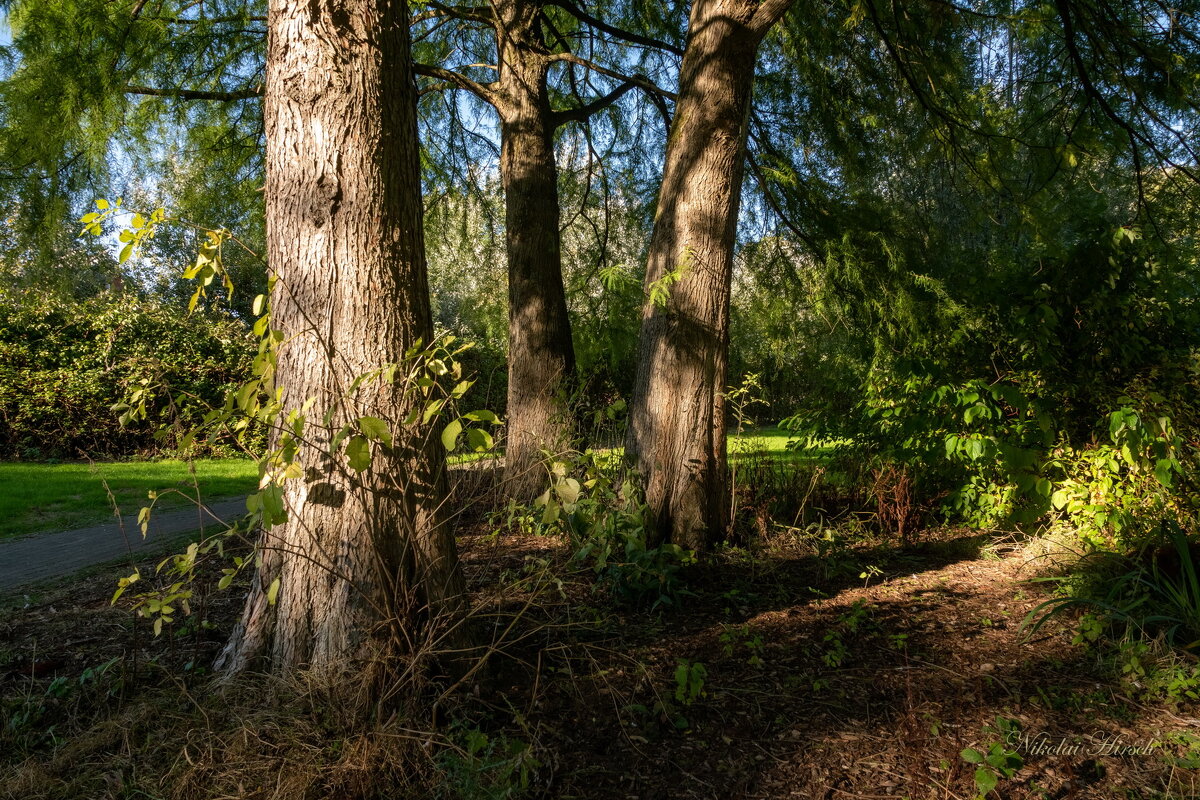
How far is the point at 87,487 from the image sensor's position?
794 cm

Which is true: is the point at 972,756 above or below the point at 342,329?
below

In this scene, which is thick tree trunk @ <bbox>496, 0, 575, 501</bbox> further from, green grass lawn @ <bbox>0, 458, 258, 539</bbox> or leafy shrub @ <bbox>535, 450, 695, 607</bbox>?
green grass lawn @ <bbox>0, 458, 258, 539</bbox>

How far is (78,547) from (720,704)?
16.8 ft

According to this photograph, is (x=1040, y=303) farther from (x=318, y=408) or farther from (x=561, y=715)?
(x=318, y=408)

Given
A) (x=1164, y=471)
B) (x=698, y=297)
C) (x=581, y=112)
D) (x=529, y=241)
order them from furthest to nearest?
(x=581, y=112), (x=529, y=241), (x=698, y=297), (x=1164, y=471)

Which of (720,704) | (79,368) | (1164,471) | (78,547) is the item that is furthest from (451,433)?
(79,368)

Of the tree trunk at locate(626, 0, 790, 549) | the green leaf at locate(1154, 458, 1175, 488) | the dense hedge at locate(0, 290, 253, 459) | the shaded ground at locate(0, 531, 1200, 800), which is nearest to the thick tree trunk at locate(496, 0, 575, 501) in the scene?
the tree trunk at locate(626, 0, 790, 549)

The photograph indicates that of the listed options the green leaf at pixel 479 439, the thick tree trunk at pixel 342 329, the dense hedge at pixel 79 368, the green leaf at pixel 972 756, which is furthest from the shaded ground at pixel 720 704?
the dense hedge at pixel 79 368

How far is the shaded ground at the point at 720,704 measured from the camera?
2154 mm

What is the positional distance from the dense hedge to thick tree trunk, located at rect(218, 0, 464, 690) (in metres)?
9.03

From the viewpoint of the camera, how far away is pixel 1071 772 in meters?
2.18

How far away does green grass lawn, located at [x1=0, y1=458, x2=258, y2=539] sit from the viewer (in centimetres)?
633

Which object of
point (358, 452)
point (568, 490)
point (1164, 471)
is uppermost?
point (358, 452)

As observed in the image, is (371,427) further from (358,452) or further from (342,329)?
(342,329)
